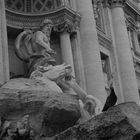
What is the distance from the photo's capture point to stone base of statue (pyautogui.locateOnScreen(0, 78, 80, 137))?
27.1ft

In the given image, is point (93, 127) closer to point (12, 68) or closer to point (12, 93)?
point (12, 93)

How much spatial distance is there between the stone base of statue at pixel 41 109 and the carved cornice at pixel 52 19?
8.68 meters

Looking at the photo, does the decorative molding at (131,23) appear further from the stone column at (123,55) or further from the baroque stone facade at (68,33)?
the baroque stone facade at (68,33)

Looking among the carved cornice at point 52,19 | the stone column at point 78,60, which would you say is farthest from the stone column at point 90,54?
the carved cornice at point 52,19

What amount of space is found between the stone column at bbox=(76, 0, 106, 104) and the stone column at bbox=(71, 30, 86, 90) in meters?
0.17

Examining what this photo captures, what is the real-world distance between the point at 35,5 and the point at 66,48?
9.24ft

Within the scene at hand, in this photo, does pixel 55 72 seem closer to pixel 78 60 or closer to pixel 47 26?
pixel 47 26

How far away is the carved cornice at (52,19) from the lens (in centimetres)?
1711

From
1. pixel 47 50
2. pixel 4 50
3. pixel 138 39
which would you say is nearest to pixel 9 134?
pixel 4 50

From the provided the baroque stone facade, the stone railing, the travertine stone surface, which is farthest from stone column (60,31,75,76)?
the travertine stone surface

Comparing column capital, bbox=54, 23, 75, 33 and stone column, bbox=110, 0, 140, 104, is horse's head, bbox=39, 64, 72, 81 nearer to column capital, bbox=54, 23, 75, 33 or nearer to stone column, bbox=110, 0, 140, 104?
column capital, bbox=54, 23, 75, 33

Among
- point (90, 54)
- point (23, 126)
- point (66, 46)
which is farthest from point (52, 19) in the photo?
point (23, 126)

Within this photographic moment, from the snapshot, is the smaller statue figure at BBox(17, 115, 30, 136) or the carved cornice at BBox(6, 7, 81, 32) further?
the carved cornice at BBox(6, 7, 81, 32)

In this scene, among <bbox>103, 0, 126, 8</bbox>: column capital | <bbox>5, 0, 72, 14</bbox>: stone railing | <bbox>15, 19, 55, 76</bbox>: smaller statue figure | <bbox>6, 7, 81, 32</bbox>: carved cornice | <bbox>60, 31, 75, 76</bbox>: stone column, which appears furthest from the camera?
<bbox>103, 0, 126, 8</bbox>: column capital
